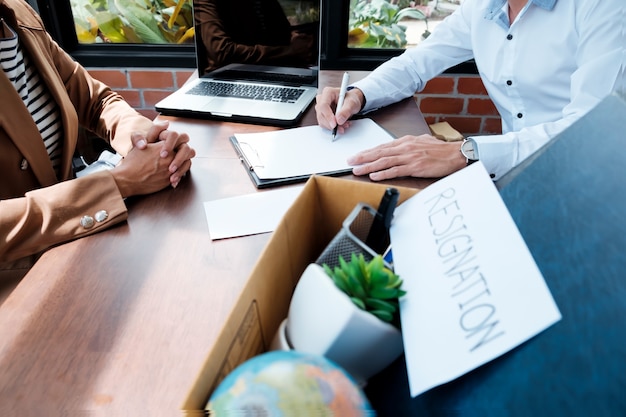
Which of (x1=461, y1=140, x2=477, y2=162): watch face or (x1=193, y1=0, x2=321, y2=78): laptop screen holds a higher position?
(x1=193, y1=0, x2=321, y2=78): laptop screen

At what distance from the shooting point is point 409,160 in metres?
0.87

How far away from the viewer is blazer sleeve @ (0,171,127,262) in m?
0.72

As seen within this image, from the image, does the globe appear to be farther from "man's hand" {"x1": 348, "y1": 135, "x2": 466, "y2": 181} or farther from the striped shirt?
the striped shirt

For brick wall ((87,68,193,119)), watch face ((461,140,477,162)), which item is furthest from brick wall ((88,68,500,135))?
watch face ((461,140,477,162))

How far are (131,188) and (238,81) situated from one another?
0.58 metres

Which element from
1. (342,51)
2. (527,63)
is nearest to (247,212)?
(527,63)

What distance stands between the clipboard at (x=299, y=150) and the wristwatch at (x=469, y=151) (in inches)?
6.5

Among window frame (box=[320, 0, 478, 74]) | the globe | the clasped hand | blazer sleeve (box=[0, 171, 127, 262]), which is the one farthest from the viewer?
window frame (box=[320, 0, 478, 74])

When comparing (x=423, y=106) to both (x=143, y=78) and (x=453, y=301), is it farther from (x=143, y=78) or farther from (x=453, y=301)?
(x=453, y=301)

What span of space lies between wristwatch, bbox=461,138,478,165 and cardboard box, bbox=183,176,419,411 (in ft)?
1.51

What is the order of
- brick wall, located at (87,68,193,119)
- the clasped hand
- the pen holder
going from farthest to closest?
1. brick wall, located at (87,68,193,119)
2. the clasped hand
3. the pen holder

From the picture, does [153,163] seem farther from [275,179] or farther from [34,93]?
[34,93]

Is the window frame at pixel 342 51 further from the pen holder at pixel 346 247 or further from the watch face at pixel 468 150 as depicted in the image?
the pen holder at pixel 346 247

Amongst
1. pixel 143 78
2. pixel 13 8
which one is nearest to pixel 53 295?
pixel 13 8
